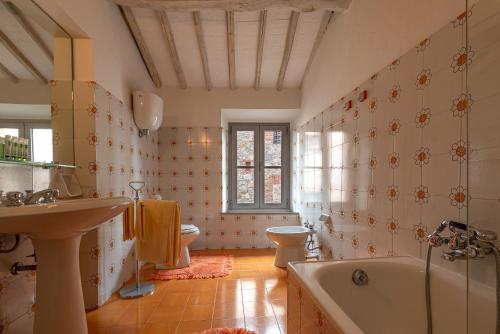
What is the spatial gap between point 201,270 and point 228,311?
0.83 meters

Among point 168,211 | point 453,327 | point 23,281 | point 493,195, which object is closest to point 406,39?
point 493,195

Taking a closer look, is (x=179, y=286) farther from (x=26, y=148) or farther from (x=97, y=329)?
(x=26, y=148)

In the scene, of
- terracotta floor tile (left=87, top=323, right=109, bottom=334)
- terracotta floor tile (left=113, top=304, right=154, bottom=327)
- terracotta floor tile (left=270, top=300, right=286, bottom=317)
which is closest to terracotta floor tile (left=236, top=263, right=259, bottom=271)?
terracotta floor tile (left=270, top=300, right=286, bottom=317)

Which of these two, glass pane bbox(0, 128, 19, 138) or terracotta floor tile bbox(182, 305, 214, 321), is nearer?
glass pane bbox(0, 128, 19, 138)

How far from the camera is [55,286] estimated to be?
49.6 inches

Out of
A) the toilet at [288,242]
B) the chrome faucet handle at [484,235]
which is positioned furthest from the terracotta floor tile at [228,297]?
the chrome faucet handle at [484,235]

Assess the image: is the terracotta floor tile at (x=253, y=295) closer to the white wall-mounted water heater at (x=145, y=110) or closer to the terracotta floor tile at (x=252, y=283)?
the terracotta floor tile at (x=252, y=283)

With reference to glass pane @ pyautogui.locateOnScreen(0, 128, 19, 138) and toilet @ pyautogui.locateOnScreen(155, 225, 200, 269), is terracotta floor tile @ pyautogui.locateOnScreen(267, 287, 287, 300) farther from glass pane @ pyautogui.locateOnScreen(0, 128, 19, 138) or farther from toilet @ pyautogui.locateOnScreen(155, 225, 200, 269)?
glass pane @ pyautogui.locateOnScreen(0, 128, 19, 138)

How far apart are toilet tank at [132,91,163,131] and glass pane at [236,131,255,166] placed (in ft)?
4.69

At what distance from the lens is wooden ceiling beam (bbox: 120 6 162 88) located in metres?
2.33

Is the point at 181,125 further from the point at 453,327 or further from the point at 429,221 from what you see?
the point at 453,327

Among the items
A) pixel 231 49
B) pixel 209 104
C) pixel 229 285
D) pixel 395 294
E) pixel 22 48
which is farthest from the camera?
pixel 209 104

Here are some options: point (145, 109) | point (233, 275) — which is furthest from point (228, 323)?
point (145, 109)

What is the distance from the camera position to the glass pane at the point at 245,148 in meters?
3.87
